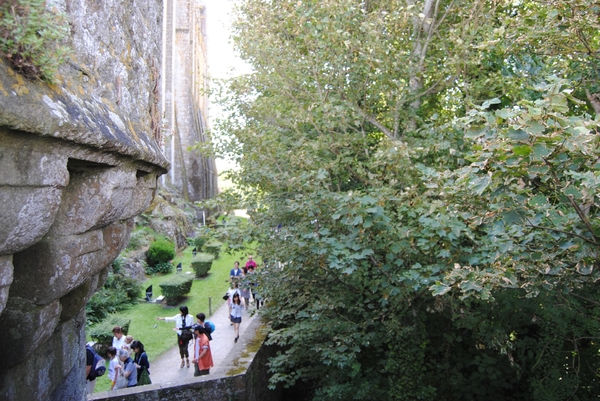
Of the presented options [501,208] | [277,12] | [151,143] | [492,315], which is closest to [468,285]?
[501,208]

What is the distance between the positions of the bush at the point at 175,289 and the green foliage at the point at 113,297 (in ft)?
2.84

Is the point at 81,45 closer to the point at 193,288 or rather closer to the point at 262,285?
the point at 262,285

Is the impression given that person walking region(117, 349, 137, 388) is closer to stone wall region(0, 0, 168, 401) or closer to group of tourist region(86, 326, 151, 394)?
group of tourist region(86, 326, 151, 394)

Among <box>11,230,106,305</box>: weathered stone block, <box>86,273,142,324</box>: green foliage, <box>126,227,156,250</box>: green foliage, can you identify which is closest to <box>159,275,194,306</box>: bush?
<box>86,273,142,324</box>: green foliage

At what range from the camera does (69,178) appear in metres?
2.47

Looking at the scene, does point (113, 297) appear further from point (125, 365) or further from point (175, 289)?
point (125, 365)

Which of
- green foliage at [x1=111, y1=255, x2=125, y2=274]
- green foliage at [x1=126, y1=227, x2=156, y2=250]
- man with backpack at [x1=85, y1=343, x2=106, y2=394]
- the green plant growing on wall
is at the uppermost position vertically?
the green plant growing on wall

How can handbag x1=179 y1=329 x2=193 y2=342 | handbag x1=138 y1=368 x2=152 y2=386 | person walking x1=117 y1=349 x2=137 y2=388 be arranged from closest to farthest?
person walking x1=117 y1=349 x2=137 y2=388
handbag x1=138 y1=368 x2=152 y2=386
handbag x1=179 y1=329 x2=193 y2=342

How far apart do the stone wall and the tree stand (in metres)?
2.16

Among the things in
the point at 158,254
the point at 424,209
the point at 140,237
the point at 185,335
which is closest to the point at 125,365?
the point at 185,335

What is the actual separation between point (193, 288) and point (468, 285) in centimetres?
1306

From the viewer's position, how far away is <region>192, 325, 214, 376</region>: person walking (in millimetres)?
8656

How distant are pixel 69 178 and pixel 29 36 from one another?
750mm

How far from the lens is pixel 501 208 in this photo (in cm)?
373
